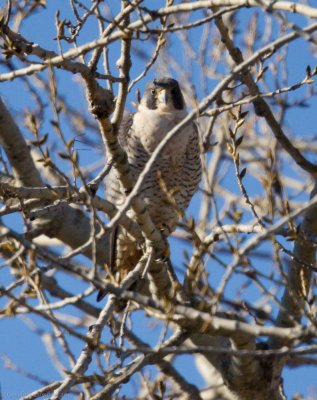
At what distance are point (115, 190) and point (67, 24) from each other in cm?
195

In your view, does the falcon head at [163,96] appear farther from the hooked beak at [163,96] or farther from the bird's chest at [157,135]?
the bird's chest at [157,135]

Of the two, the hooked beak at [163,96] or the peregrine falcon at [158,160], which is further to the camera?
the hooked beak at [163,96]

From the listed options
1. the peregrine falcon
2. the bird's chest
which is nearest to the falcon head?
the peregrine falcon

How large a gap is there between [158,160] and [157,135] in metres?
0.21

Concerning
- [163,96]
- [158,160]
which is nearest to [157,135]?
[158,160]

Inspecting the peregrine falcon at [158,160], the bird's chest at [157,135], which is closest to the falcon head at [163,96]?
the peregrine falcon at [158,160]

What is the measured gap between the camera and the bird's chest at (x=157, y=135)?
17.9ft

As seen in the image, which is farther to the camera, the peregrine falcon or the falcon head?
the falcon head

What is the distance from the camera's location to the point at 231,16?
24.9ft

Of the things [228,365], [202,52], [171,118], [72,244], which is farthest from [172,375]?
[202,52]

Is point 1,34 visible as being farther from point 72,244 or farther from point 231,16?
point 231,16

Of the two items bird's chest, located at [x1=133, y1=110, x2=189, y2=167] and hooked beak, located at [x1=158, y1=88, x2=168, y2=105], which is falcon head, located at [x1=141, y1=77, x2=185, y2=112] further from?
bird's chest, located at [x1=133, y1=110, x2=189, y2=167]

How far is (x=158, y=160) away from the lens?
210 inches

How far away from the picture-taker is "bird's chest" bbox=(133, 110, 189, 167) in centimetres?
545
